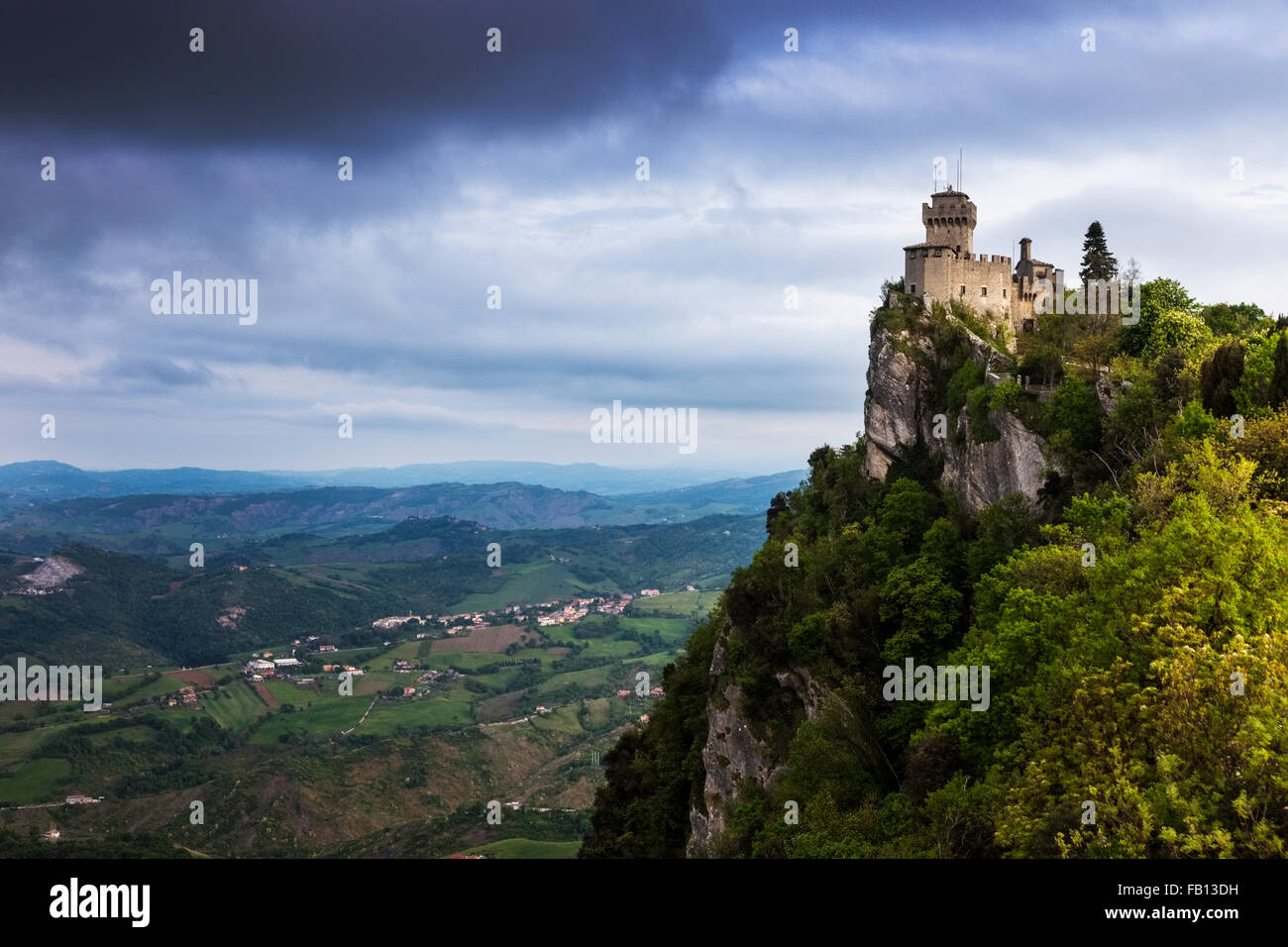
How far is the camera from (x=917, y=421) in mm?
59938

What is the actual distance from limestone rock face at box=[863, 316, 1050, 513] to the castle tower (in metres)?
7.49

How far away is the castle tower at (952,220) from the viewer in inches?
2463

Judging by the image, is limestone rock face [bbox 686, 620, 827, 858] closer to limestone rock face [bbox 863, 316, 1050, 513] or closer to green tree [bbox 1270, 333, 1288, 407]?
Result: limestone rock face [bbox 863, 316, 1050, 513]

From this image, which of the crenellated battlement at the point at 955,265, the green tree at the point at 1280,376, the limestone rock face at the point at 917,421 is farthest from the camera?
the crenellated battlement at the point at 955,265

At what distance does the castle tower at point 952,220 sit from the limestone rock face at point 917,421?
7491mm

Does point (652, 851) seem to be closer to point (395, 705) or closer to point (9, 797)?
point (9, 797)

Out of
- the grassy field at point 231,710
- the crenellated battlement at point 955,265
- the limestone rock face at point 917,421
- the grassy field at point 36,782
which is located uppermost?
the crenellated battlement at point 955,265

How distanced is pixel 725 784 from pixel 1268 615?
36224 millimetres

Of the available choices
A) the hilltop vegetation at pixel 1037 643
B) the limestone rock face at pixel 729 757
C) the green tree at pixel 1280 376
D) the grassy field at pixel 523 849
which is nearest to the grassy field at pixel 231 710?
the grassy field at pixel 523 849

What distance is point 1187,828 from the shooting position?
18469 mm

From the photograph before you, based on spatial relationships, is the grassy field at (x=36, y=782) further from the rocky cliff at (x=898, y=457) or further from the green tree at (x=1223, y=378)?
the green tree at (x=1223, y=378)

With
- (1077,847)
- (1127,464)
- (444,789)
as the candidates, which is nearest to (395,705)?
(444,789)

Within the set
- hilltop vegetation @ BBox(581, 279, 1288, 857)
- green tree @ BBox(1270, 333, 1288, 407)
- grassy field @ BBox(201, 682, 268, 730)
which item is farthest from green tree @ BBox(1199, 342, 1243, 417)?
grassy field @ BBox(201, 682, 268, 730)
